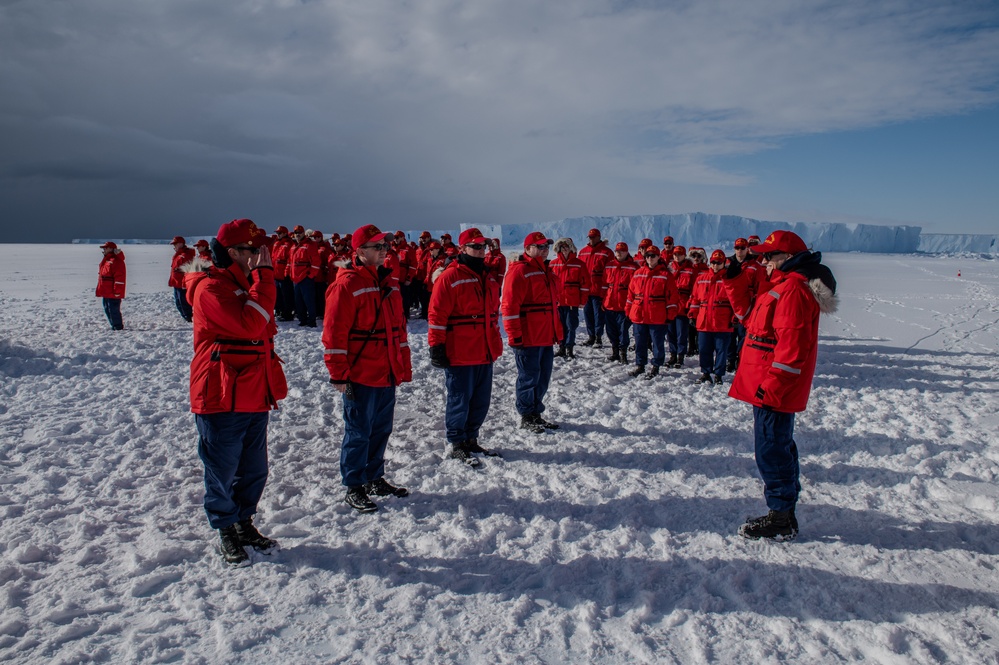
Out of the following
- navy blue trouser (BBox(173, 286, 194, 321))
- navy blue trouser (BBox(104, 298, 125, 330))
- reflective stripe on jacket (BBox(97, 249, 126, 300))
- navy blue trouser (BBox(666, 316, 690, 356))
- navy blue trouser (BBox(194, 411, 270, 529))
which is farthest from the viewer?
navy blue trouser (BBox(173, 286, 194, 321))

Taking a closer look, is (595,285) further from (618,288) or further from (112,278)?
(112,278)

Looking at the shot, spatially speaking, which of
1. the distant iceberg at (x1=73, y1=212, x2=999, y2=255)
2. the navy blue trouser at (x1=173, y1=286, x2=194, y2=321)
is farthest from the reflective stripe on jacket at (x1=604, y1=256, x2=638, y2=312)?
the distant iceberg at (x1=73, y1=212, x2=999, y2=255)

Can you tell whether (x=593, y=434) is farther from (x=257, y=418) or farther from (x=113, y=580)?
(x=113, y=580)

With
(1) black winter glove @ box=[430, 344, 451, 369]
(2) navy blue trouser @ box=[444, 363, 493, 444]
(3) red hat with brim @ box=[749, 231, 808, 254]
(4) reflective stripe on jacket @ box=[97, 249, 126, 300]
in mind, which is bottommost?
(2) navy blue trouser @ box=[444, 363, 493, 444]

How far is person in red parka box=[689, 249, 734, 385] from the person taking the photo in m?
6.93

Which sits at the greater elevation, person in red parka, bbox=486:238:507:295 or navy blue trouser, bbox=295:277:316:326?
person in red parka, bbox=486:238:507:295

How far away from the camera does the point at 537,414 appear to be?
5.46m

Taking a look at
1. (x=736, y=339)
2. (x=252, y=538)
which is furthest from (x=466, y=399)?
(x=736, y=339)

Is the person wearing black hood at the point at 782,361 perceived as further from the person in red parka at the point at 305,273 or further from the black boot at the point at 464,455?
the person in red parka at the point at 305,273

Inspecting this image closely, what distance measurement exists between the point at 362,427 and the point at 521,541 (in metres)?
1.31

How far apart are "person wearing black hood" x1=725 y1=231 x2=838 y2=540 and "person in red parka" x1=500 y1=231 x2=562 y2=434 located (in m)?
2.15

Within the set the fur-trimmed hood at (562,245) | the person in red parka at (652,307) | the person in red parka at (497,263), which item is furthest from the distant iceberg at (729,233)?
the person in red parka at (652,307)

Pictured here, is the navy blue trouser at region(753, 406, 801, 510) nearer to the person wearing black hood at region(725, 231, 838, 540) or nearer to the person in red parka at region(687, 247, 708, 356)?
the person wearing black hood at region(725, 231, 838, 540)

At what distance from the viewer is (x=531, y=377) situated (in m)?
5.38
